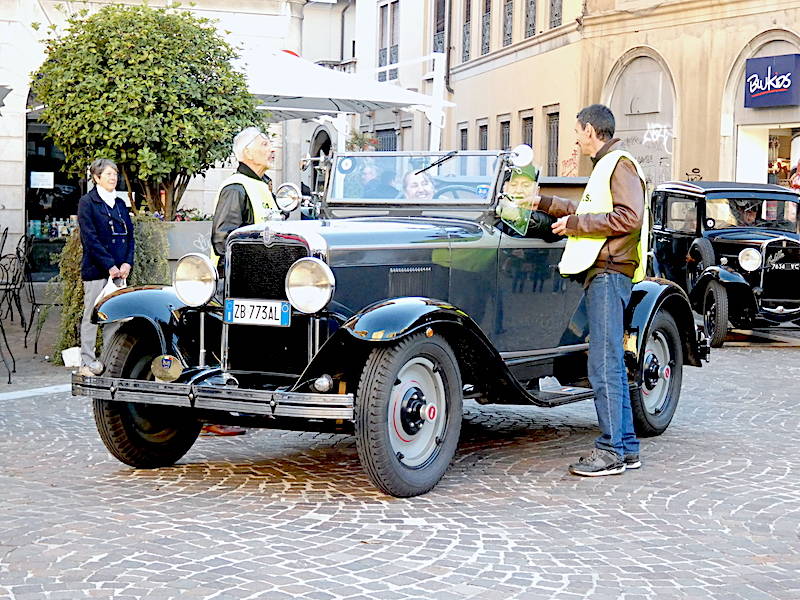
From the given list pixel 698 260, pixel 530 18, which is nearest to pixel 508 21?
pixel 530 18

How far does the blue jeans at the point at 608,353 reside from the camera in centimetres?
669

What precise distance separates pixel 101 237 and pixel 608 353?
178 inches

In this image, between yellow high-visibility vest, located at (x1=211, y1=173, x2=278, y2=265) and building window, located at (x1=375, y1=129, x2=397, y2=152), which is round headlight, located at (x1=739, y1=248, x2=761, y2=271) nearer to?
yellow high-visibility vest, located at (x1=211, y1=173, x2=278, y2=265)

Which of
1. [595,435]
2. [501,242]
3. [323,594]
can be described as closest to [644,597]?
[323,594]

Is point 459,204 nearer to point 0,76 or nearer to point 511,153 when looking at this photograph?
point 511,153

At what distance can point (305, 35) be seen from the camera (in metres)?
44.1

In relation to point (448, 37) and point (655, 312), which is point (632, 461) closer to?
point (655, 312)

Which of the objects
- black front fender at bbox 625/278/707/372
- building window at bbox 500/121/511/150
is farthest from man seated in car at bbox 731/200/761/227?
building window at bbox 500/121/511/150

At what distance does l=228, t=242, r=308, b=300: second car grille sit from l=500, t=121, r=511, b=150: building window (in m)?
26.0

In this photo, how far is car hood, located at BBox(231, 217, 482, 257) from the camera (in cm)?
618

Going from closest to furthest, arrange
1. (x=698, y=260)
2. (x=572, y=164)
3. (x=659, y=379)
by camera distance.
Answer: (x=659, y=379) < (x=698, y=260) < (x=572, y=164)

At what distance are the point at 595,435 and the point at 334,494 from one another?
235 centimetres

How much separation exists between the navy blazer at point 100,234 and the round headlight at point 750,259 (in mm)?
6798

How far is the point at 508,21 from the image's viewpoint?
32.1m
